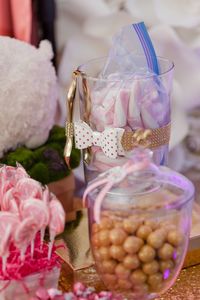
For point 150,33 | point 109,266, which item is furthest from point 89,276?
point 150,33

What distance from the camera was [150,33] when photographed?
1.13 metres

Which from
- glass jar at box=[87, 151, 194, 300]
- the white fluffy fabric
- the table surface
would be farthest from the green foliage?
glass jar at box=[87, 151, 194, 300]

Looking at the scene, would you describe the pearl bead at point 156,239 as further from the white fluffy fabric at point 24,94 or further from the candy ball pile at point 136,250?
the white fluffy fabric at point 24,94

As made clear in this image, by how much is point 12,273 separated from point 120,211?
0.44 feet

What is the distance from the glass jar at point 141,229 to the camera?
2.18ft

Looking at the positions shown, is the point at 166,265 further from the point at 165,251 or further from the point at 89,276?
the point at 89,276

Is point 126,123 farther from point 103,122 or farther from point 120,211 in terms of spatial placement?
point 120,211

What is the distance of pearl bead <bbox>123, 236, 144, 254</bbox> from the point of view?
2.16 ft

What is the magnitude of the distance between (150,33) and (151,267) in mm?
571

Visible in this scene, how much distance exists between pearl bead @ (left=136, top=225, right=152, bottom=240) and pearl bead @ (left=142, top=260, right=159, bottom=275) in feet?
0.09

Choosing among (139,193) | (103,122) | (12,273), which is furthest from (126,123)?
(12,273)

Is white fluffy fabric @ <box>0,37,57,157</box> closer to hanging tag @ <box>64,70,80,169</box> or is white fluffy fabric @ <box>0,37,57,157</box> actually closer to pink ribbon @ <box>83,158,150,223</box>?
hanging tag @ <box>64,70,80,169</box>

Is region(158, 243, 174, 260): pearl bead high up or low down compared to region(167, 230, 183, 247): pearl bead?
down

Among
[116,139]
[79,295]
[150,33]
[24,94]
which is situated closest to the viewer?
[79,295]
